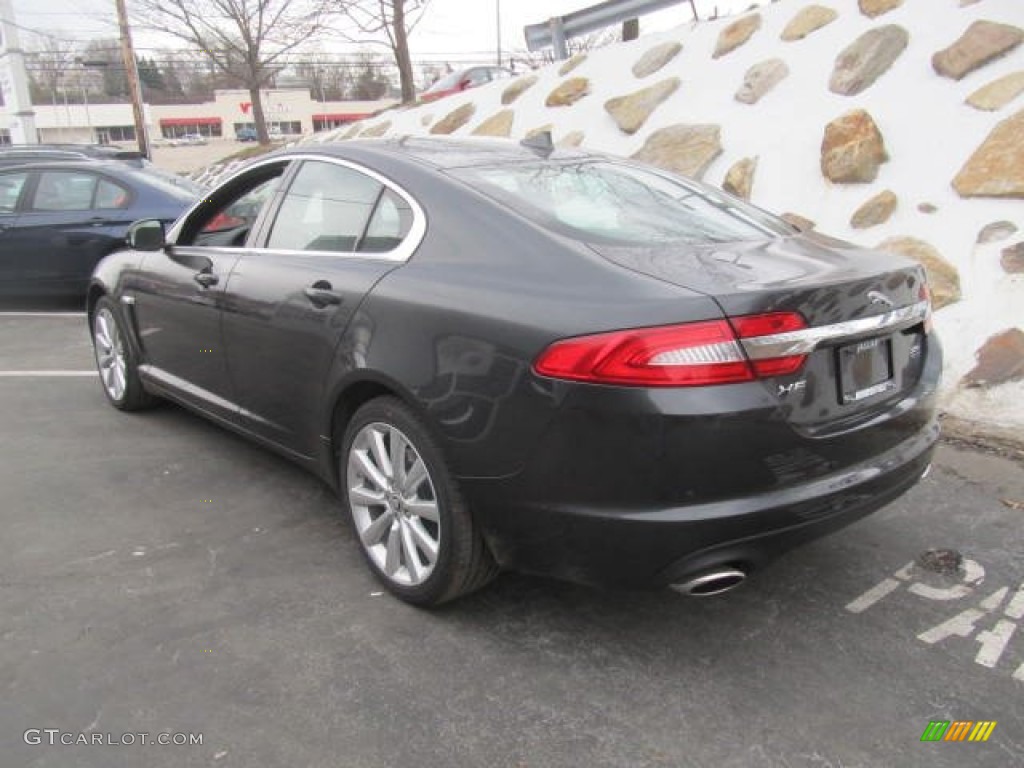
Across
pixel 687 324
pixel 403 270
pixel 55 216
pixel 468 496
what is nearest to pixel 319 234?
pixel 403 270

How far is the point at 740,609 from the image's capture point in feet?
9.61

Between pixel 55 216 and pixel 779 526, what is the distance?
7.82m

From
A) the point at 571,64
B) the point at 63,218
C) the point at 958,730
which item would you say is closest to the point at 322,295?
the point at 958,730

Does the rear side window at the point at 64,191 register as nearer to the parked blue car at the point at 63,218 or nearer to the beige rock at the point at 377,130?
the parked blue car at the point at 63,218

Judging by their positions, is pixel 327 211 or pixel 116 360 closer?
pixel 327 211

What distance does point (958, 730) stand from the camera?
2.31 m

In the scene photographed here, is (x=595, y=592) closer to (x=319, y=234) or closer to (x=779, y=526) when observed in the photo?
(x=779, y=526)

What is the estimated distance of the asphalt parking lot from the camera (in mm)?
2295

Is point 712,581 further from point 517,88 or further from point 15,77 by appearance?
point 15,77

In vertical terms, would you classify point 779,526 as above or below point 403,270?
below

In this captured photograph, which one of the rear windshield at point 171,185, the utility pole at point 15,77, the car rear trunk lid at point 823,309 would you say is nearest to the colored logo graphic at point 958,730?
the car rear trunk lid at point 823,309

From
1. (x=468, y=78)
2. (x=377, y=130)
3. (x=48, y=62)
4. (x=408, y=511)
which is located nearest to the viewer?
(x=408, y=511)

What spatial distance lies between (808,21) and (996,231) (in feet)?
12.1

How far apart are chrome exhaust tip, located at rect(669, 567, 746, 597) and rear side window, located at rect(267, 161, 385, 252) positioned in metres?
1.54
